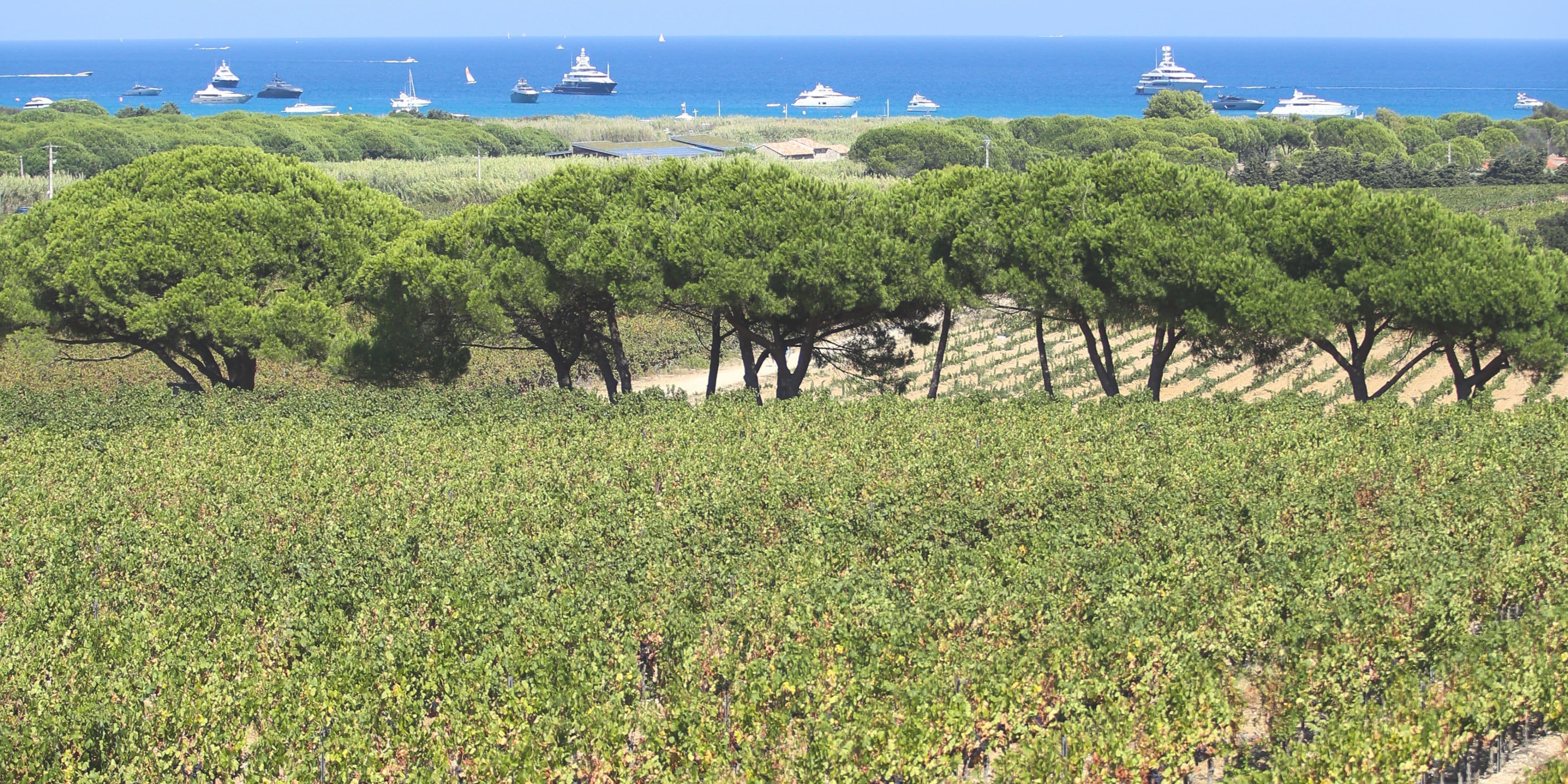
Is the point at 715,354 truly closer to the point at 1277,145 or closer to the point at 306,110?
the point at 1277,145

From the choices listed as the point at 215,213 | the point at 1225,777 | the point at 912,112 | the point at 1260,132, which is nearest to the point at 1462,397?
the point at 1225,777

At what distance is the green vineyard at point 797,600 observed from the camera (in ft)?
33.6

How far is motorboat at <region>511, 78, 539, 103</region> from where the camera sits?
594 ft

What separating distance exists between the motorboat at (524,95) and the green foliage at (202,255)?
159950 mm

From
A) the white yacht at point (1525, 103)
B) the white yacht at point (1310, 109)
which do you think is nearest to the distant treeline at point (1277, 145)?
the white yacht at point (1310, 109)

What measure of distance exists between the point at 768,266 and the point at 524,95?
6641 inches

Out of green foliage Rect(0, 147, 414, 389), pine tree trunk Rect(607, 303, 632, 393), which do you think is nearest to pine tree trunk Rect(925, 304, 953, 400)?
pine tree trunk Rect(607, 303, 632, 393)

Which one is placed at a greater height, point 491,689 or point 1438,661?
point 1438,661

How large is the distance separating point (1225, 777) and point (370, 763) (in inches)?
252

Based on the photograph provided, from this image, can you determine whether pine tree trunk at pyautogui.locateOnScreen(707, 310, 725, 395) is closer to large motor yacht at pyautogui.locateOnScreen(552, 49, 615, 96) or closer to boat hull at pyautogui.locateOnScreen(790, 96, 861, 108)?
boat hull at pyautogui.locateOnScreen(790, 96, 861, 108)

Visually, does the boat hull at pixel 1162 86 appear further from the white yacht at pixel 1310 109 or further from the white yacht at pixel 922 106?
the white yacht at pixel 1310 109

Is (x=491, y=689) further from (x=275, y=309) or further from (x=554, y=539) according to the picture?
(x=275, y=309)

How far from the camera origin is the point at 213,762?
32.9 ft

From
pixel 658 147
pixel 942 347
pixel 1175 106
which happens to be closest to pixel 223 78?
pixel 658 147
